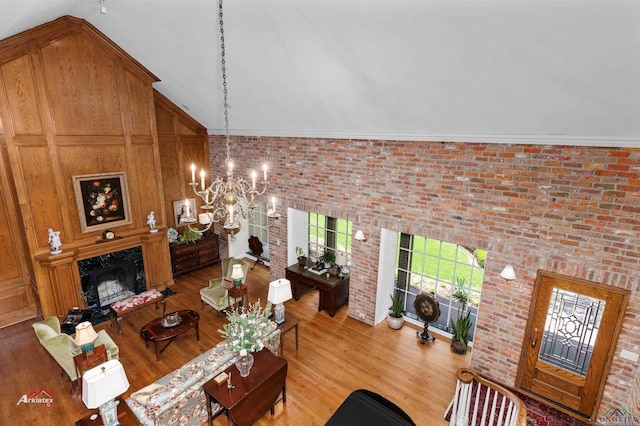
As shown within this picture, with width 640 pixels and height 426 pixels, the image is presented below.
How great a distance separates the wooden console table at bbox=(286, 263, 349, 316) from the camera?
290 inches

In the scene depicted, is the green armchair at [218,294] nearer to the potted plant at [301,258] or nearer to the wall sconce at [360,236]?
the potted plant at [301,258]

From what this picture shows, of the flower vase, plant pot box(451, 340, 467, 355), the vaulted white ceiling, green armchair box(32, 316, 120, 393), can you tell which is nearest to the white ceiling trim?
the vaulted white ceiling

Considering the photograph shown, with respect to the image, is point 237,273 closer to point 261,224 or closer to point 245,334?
point 245,334

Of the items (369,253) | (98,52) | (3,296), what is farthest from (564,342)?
(3,296)

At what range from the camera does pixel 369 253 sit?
6.88 metres

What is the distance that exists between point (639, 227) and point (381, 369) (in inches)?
165

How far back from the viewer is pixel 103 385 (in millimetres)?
3674

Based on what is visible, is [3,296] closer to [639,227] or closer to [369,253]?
[369,253]

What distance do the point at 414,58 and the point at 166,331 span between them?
5985 mm

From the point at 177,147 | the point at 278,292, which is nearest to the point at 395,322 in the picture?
the point at 278,292

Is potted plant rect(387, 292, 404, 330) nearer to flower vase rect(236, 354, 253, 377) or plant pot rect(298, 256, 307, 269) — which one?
plant pot rect(298, 256, 307, 269)

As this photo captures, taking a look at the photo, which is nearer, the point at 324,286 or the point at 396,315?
the point at 396,315

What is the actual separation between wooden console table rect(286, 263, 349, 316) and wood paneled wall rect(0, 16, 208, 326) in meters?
3.59

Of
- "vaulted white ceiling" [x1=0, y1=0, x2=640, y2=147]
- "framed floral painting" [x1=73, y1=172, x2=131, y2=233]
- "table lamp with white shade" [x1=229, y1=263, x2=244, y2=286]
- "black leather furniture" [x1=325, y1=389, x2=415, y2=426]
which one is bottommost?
"table lamp with white shade" [x1=229, y1=263, x2=244, y2=286]
